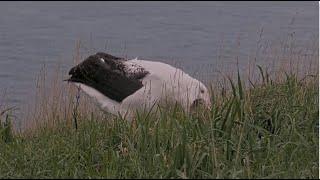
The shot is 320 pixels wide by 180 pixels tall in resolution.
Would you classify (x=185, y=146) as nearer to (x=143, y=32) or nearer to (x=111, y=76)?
(x=111, y=76)

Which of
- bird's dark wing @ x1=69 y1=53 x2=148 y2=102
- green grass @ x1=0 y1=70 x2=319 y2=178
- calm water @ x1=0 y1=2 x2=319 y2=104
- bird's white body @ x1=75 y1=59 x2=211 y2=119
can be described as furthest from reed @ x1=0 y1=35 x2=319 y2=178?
calm water @ x1=0 y1=2 x2=319 y2=104

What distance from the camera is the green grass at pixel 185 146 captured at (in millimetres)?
4363

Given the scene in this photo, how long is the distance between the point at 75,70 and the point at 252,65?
3.00 meters

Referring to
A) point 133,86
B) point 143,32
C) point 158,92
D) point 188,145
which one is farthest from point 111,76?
point 143,32

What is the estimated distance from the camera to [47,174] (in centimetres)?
447

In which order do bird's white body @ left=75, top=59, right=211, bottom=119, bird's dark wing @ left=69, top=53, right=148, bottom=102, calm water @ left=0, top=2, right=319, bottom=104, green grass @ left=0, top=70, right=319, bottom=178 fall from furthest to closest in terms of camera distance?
calm water @ left=0, top=2, right=319, bottom=104
bird's dark wing @ left=69, top=53, right=148, bottom=102
bird's white body @ left=75, top=59, right=211, bottom=119
green grass @ left=0, top=70, right=319, bottom=178

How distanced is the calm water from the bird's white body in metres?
3.40

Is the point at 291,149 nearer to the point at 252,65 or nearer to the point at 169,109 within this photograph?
the point at 169,109

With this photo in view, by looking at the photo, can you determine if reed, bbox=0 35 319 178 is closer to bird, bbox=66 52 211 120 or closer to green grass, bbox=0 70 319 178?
green grass, bbox=0 70 319 178

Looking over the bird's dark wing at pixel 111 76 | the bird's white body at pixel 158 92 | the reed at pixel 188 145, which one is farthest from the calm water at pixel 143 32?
the reed at pixel 188 145

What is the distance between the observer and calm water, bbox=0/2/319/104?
38.1 ft

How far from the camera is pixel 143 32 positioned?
15.2 meters

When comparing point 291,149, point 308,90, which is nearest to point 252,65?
point 308,90

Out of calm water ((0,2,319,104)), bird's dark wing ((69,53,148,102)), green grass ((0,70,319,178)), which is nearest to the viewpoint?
green grass ((0,70,319,178))
